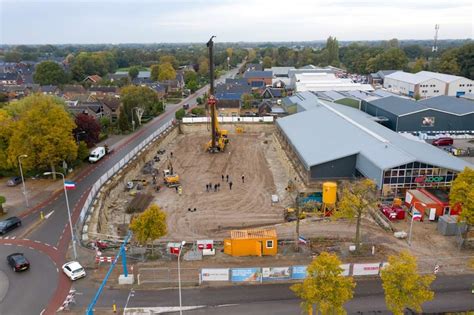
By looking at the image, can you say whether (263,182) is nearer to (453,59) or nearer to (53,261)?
(53,261)

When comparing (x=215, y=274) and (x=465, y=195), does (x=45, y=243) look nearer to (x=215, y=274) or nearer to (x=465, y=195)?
(x=215, y=274)

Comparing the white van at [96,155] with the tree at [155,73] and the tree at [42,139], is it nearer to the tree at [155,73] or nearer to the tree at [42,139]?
the tree at [42,139]

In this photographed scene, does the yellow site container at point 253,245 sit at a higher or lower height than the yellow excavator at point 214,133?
lower

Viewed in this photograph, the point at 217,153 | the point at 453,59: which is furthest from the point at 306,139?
the point at 453,59

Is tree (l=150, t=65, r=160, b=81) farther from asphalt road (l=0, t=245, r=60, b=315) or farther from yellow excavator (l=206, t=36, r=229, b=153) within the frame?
asphalt road (l=0, t=245, r=60, b=315)

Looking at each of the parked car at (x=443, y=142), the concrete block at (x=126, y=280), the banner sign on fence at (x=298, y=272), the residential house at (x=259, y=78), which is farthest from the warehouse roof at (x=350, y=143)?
the residential house at (x=259, y=78)


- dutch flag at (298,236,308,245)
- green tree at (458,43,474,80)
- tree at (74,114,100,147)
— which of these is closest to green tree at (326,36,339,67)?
green tree at (458,43,474,80)

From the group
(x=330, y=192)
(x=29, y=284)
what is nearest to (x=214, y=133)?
(x=330, y=192)
